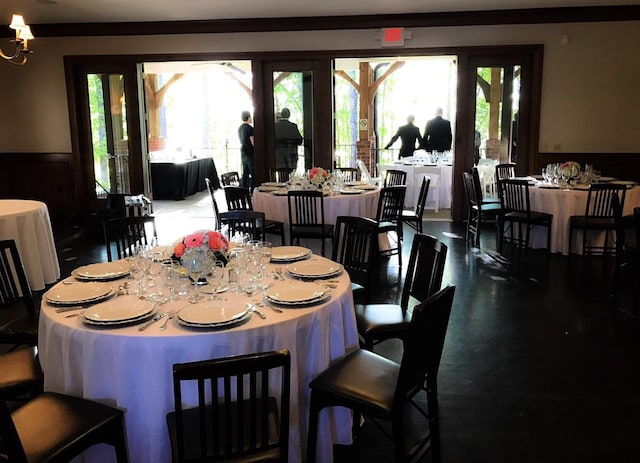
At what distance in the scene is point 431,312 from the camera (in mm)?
2217

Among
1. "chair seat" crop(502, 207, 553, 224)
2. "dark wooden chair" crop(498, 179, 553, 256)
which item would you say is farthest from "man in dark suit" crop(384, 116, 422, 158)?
"chair seat" crop(502, 207, 553, 224)

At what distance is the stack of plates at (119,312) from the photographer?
2.31 m

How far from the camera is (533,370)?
367 cm

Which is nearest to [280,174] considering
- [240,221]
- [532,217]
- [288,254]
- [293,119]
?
[293,119]

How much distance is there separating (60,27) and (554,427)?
886 cm

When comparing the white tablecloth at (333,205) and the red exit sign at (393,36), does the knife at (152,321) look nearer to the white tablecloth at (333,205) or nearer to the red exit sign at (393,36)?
the white tablecloth at (333,205)

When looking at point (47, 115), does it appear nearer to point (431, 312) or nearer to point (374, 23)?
point (374, 23)

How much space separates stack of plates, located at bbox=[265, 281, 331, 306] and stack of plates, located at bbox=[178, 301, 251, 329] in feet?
0.61

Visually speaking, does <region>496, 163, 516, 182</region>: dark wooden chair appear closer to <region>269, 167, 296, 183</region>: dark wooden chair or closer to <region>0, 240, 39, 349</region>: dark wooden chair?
<region>269, 167, 296, 183</region>: dark wooden chair

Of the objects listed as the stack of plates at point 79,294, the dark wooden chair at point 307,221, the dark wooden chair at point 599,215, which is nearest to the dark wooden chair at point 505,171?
the dark wooden chair at point 599,215

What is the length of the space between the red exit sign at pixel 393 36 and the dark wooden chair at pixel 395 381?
6.57m

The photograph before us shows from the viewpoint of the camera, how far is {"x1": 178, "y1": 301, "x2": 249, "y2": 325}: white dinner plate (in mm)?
2307

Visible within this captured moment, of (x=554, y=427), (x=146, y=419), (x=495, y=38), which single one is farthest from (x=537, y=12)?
(x=146, y=419)

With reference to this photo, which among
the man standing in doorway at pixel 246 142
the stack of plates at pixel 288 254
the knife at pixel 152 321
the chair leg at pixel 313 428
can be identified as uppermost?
the man standing in doorway at pixel 246 142
